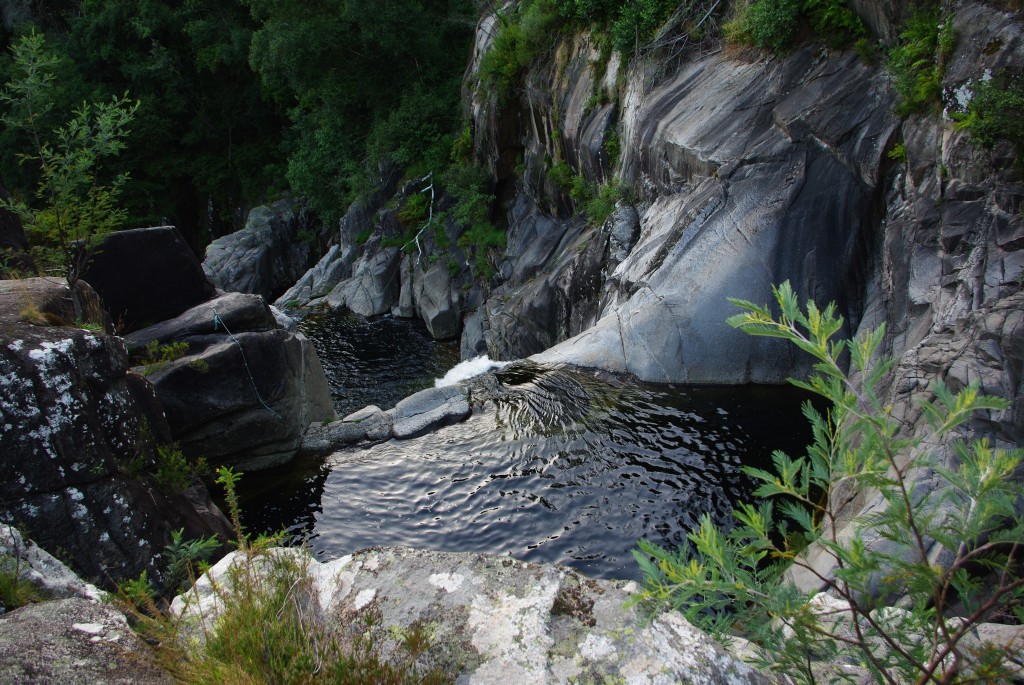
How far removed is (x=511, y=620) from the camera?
319 centimetres

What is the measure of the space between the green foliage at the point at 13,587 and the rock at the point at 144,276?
8178mm

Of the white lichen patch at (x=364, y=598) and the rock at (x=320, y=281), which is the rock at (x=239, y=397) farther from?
the rock at (x=320, y=281)

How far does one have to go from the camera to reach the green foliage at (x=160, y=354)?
36.7 feet

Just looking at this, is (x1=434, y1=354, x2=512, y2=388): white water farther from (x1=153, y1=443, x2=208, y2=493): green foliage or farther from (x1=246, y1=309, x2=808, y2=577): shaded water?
(x1=153, y1=443, x2=208, y2=493): green foliage

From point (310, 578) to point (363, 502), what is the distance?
286 inches

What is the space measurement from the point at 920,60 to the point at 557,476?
30.1 feet

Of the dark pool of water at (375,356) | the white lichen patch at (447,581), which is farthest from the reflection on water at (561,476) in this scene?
the dark pool of water at (375,356)

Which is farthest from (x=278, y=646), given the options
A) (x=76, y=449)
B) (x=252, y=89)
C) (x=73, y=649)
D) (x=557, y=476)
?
(x=252, y=89)

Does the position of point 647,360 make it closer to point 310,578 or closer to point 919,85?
point 919,85

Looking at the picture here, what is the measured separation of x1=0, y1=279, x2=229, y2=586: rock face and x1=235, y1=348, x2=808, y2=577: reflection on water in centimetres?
245

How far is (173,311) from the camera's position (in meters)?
12.6

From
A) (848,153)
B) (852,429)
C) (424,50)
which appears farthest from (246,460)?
(424,50)

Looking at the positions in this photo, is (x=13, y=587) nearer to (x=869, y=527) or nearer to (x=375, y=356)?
(x=869, y=527)

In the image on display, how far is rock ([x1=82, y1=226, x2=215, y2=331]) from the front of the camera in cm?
1212
